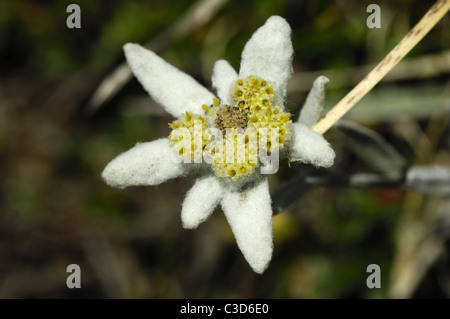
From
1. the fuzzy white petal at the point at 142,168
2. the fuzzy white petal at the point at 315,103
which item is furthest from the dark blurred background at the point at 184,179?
the fuzzy white petal at the point at 142,168

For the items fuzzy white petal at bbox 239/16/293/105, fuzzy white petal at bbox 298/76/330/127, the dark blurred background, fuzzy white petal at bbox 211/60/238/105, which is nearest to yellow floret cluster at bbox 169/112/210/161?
fuzzy white petal at bbox 211/60/238/105

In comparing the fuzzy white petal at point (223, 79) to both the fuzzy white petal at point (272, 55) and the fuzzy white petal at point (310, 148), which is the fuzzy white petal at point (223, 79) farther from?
the fuzzy white petal at point (310, 148)

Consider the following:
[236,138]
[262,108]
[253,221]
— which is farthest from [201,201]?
[262,108]

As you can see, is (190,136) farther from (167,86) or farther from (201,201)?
(167,86)

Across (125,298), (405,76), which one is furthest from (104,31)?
(405,76)

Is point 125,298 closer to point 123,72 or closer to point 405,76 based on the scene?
point 123,72

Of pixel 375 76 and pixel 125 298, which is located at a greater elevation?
pixel 375 76
